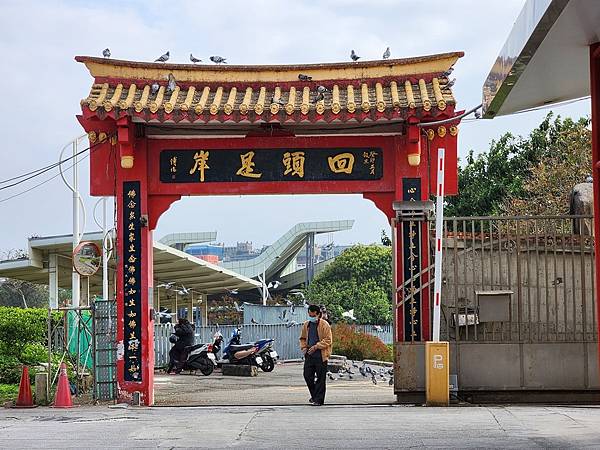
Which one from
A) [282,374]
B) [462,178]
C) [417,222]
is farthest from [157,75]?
[462,178]

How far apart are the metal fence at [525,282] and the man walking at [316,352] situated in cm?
185

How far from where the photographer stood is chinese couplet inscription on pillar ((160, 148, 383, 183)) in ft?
51.2

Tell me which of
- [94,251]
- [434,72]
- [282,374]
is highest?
[434,72]

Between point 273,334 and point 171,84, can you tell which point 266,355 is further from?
point 171,84

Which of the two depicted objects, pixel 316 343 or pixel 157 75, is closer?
pixel 316 343

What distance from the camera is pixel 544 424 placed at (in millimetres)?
10711

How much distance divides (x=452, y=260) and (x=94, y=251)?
636cm

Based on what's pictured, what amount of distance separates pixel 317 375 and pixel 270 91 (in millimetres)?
4582

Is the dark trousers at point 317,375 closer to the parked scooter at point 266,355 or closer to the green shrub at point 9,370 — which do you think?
the green shrub at point 9,370

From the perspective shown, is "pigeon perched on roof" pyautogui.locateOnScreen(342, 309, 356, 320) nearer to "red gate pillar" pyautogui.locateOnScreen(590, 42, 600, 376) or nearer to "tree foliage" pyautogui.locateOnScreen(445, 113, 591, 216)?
"tree foliage" pyautogui.locateOnScreen(445, 113, 591, 216)

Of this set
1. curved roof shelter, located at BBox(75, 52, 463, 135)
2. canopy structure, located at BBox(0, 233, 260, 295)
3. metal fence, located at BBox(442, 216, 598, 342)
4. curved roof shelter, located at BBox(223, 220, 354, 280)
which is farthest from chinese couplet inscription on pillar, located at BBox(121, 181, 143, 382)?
curved roof shelter, located at BBox(223, 220, 354, 280)

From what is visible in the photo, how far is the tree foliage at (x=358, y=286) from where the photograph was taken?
5488 centimetres

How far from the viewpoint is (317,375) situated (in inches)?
583

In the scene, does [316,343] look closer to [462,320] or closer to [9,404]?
[462,320]
